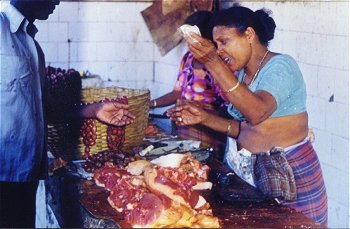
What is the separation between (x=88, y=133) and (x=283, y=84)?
138 cm

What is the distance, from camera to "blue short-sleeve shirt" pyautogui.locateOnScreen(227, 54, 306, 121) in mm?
3100

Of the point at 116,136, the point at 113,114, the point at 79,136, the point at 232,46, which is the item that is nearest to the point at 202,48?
the point at 232,46

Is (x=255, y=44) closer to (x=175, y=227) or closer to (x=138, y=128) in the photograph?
(x=138, y=128)

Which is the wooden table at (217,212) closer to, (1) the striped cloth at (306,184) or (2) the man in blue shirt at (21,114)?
(2) the man in blue shirt at (21,114)

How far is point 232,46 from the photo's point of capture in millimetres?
3318

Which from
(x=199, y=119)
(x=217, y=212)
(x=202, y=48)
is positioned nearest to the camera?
(x=217, y=212)

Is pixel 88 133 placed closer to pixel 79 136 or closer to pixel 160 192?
pixel 79 136

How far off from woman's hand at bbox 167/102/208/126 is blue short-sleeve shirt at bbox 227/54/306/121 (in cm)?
43

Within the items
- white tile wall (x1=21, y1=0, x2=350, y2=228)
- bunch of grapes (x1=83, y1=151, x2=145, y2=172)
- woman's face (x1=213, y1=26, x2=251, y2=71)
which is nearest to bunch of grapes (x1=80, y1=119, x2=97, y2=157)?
bunch of grapes (x1=83, y1=151, x2=145, y2=172)

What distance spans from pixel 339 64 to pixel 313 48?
0.34 m

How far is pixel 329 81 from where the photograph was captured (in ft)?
13.3

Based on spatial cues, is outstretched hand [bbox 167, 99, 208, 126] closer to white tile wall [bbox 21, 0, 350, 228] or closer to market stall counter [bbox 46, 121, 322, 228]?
market stall counter [bbox 46, 121, 322, 228]

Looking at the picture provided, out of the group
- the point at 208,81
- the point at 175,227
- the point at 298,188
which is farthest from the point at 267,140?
the point at 208,81

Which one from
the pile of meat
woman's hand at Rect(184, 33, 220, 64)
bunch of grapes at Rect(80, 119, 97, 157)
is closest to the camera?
the pile of meat
